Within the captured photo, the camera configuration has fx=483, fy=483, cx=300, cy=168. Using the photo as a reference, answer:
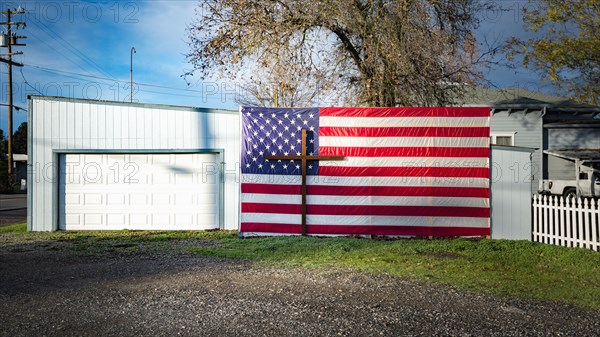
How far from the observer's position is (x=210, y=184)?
13.7m

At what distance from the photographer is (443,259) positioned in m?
9.03

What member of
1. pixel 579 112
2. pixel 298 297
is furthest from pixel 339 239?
pixel 579 112

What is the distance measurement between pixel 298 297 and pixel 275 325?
118 cm

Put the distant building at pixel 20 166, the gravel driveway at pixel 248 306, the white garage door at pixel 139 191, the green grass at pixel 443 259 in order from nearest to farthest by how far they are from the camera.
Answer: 1. the gravel driveway at pixel 248 306
2. the green grass at pixel 443 259
3. the white garage door at pixel 139 191
4. the distant building at pixel 20 166

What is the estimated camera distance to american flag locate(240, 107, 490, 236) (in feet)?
38.3

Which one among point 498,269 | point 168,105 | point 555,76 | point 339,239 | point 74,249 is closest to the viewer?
point 498,269

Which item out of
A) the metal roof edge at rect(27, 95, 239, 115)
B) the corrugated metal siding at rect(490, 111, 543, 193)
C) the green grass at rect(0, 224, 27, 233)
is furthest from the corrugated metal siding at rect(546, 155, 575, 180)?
the green grass at rect(0, 224, 27, 233)

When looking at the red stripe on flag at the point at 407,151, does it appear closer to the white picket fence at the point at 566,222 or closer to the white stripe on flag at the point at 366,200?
the white stripe on flag at the point at 366,200

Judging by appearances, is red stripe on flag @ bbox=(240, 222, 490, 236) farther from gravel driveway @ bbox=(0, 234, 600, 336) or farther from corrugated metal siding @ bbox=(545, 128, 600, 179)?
corrugated metal siding @ bbox=(545, 128, 600, 179)

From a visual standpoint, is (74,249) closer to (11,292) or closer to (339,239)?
(11,292)

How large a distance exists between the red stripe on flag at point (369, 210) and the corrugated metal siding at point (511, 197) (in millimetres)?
373

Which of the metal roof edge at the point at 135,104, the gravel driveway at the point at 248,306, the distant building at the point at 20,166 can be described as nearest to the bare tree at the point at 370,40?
the metal roof edge at the point at 135,104

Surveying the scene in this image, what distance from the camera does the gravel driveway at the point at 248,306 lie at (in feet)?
15.4

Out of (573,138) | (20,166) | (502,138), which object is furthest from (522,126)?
(20,166)
